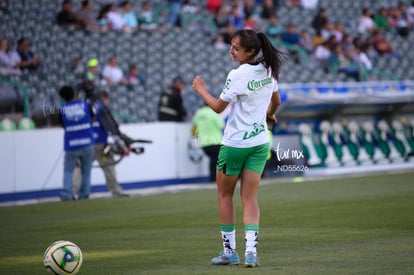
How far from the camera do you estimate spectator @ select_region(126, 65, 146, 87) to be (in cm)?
2641

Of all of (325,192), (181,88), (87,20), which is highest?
(87,20)

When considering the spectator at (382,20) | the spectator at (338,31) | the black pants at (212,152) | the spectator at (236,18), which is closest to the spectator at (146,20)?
the spectator at (236,18)

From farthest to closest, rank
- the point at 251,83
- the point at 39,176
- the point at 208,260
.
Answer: the point at 39,176, the point at 208,260, the point at 251,83

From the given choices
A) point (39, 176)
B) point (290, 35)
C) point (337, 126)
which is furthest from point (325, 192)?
point (290, 35)

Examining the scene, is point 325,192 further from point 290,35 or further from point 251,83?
point 290,35

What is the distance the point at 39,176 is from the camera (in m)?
20.9

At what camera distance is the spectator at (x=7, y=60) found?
23.7 meters

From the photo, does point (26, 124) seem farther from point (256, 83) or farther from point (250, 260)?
point (250, 260)

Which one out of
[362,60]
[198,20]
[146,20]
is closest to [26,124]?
[146,20]

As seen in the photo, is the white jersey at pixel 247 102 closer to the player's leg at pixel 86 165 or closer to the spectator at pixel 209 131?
the player's leg at pixel 86 165

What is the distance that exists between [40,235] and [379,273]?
597 cm

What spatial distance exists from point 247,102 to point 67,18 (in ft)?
57.9

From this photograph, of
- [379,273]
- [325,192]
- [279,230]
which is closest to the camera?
[379,273]

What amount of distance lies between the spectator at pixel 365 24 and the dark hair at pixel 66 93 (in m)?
A: 17.9
